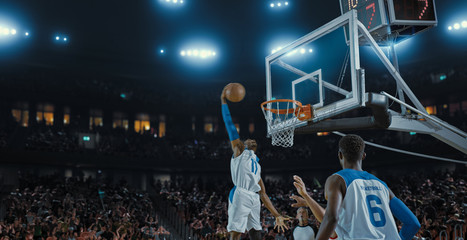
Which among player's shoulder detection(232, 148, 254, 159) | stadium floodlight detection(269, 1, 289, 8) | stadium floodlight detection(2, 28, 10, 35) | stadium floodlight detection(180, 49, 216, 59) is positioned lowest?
player's shoulder detection(232, 148, 254, 159)

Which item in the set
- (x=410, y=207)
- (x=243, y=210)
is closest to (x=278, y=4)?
(x=410, y=207)

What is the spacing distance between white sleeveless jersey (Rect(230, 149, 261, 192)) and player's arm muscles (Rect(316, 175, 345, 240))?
257 cm

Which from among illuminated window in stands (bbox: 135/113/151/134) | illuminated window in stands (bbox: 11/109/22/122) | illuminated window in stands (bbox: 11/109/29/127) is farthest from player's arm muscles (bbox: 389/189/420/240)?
illuminated window in stands (bbox: 135/113/151/134)

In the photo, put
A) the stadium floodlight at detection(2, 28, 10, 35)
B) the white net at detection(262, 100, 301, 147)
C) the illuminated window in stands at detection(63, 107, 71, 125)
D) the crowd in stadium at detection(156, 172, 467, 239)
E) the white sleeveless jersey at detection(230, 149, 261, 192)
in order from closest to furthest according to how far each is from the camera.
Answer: the white sleeveless jersey at detection(230, 149, 261, 192), the white net at detection(262, 100, 301, 147), the crowd in stadium at detection(156, 172, 467, 239), the stadium floodlight at detection(2, 28, 10, 35), the illuminated window in stands at detection(63, 107, 71, 125)

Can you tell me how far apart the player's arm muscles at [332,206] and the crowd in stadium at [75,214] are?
33.9ft

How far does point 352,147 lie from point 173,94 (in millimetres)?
32350

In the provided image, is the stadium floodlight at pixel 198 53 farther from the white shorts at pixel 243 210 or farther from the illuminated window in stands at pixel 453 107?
the white shorts at pixel 243 210

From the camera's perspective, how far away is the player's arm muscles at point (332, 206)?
3.29 metres

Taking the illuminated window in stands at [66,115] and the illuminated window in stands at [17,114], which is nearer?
the illuminated window in stands at [17,114]

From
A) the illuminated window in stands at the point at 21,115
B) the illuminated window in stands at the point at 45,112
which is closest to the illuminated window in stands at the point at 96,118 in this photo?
the illuminated window in stands at the point at 45,112

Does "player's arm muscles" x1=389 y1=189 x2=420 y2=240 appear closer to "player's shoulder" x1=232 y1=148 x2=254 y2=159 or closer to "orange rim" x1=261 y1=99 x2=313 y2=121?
"player's shoulder" x1=232 y1=148 x2=254 y2=159

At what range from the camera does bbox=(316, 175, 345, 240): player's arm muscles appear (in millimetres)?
3287

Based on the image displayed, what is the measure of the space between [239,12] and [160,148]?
1072 cm

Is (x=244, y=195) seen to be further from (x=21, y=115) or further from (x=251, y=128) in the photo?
(x=251, y=128)
